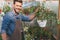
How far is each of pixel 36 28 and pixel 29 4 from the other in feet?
1.07

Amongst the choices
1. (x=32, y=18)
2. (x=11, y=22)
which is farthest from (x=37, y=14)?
(x=11, y=22)

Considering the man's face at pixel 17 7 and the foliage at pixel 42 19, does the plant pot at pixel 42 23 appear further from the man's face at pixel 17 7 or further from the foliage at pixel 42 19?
the man's face at pixel 17 7

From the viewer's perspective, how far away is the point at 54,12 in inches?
123

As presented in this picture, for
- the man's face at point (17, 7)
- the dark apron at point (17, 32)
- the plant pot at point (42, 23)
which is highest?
the man's face at point (17, 7)

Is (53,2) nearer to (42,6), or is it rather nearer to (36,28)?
(42,6)

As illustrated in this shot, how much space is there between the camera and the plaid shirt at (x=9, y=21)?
10.1 feet

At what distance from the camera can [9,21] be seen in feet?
10.1

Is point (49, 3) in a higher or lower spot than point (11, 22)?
higher

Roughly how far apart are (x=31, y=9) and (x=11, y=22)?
0.31 m

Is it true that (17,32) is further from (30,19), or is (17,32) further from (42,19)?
(42,19)

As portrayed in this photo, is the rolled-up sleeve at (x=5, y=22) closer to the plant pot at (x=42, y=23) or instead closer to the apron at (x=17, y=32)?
the apron at (x=17, y=32)

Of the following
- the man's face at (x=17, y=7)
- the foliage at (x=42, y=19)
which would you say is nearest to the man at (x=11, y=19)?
the man's face at (x=17, y=7)

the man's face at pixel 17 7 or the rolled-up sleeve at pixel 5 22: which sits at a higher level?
the man's face at pixel 17 7

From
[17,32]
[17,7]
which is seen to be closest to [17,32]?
[17,32]
